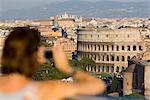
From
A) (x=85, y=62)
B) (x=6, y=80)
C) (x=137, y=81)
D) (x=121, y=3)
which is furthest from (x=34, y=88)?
(x=121, y=3)

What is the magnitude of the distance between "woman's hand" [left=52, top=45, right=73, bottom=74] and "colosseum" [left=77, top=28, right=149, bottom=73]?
3779 centimetres

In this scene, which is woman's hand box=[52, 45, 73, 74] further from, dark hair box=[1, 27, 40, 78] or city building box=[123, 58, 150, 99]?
city building box=[123, 58, 150, 99]

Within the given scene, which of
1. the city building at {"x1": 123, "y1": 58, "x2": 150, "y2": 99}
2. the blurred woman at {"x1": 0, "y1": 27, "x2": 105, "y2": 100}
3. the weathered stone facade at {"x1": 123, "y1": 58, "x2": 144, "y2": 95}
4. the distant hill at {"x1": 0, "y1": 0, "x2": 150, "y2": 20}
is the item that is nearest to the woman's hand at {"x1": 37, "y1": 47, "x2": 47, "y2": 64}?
the blurred woman at {"x1": 0, "y1": 27, "x2": 105, "y2": 100}

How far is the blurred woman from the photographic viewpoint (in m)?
1.71

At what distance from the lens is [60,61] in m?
1.83

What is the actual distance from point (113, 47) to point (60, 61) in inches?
1565

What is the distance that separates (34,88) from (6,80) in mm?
99

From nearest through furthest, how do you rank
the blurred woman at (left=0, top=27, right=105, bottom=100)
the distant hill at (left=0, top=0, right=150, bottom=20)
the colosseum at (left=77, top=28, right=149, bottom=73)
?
1. the blurred woman at (left=0, top=27, right=105, bottom=100)
2. the colosseum at (left=77, top=28, right=149, bottom=73)
3. the distant hill at (left=0, top=0, right=150, bottom=20)

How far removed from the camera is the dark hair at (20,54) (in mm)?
1761

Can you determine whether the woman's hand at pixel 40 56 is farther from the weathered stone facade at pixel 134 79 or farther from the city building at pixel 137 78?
the weathered stone facade at pixel 134 79

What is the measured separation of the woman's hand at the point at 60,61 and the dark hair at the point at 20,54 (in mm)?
60

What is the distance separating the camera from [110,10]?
17738cm

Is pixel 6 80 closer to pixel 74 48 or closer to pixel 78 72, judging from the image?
pixel 78 72

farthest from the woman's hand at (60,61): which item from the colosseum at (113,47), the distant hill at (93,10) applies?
the distant hill at (93,10)
